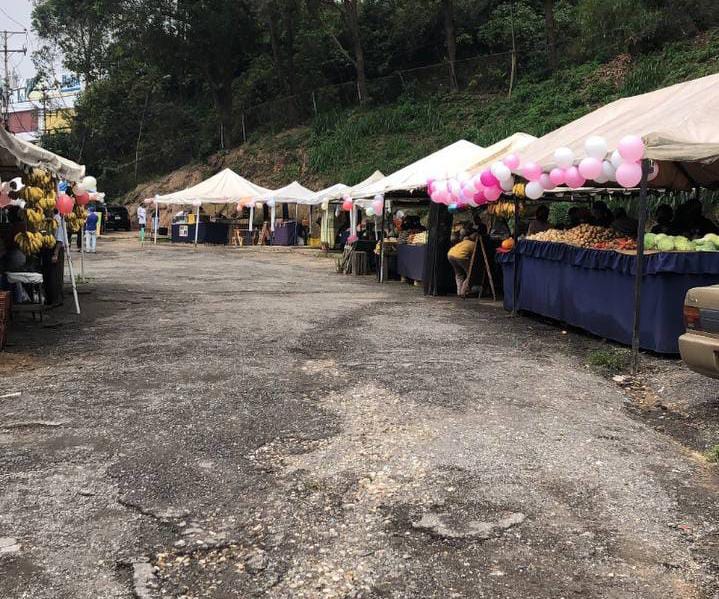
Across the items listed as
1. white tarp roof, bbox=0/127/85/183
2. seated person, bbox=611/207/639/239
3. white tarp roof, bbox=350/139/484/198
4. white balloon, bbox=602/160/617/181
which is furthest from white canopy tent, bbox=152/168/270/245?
white balloon, bbox=602/160/617/181

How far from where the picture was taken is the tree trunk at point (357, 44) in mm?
42500

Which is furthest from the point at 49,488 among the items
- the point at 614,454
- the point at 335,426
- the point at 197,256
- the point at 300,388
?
the point at 197,256

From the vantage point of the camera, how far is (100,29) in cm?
5728

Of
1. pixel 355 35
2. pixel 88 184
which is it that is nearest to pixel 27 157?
pixel 88 184

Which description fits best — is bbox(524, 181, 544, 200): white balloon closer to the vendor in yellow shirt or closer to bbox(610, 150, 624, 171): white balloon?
bbox(610, 150, 624, 171): white balloon

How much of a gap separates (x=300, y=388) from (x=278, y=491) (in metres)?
2.67

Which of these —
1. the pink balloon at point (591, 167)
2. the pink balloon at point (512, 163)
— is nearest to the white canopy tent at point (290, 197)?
the pink balloon at point (512, 163)

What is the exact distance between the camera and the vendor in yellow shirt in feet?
50.3

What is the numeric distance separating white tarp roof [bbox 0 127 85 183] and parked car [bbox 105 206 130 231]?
34.1 m

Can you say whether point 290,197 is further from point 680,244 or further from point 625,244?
point 680,244

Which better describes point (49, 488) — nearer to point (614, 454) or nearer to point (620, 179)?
point (614, 454)

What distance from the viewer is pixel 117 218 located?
45.9 m

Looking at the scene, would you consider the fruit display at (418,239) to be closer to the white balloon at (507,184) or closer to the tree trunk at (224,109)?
the white balloon at (507,184)

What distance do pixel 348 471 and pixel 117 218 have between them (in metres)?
43.6
